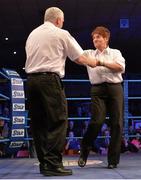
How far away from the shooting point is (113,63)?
325 centimetres

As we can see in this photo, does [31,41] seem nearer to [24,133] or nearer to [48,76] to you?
[48,76]

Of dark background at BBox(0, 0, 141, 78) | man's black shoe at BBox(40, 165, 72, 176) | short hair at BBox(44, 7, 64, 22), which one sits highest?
dark background at BBox(0, 0, 141, 78)

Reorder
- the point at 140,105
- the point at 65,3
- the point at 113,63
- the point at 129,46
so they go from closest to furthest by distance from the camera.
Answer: the point at 113,63 < the point at 65,3 < the point at 129,46 < the point at 140,105

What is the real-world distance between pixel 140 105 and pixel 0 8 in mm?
9944

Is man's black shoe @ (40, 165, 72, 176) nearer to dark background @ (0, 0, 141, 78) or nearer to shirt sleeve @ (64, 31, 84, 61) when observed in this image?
shirt sleeve @ (64, 31, 84, 61)

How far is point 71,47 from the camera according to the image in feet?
9.16

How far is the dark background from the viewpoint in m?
10.2

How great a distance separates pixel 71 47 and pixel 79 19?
29.7 ft

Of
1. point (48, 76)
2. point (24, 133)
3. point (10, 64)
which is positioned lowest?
point (24, 133)

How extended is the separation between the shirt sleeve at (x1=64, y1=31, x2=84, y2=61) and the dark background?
23.7 ft

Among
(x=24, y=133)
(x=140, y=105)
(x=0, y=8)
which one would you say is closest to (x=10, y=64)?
(x=140, y=105)

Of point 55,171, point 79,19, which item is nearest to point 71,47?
point 55,171

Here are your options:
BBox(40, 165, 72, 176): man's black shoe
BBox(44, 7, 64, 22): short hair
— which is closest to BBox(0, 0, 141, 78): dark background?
BBox(44, 7, 64, 22): short hair

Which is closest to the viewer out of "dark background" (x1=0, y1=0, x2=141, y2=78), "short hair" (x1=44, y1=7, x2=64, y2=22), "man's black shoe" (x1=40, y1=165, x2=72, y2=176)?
"man's black shoe" (x1=40, y1=165, x2=72, y2=176)
